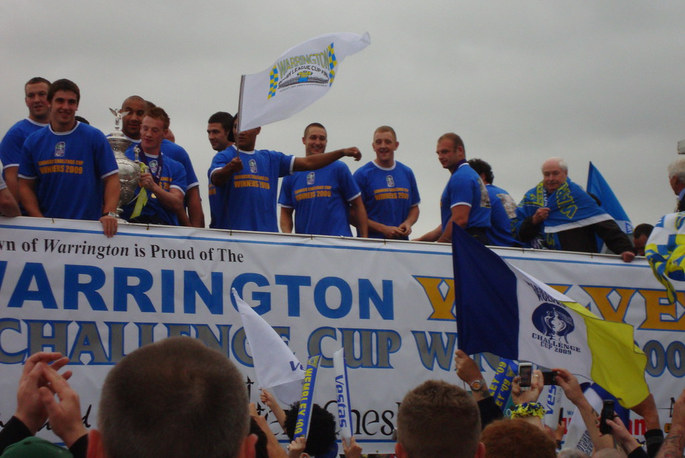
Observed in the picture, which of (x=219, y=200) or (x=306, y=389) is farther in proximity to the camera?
(x=219, y=200)

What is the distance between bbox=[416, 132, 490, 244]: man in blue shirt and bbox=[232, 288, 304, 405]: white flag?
3.23m

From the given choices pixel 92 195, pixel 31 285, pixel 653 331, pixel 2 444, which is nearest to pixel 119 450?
pixel 2 444

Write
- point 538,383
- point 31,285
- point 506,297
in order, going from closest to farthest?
point 538,383 < point 506,297 < point 31,285

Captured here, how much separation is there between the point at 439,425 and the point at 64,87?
488 cm

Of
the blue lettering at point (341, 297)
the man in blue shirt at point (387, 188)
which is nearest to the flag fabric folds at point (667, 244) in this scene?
the blue lettering at point (341, 297)

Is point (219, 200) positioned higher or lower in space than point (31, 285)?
higher

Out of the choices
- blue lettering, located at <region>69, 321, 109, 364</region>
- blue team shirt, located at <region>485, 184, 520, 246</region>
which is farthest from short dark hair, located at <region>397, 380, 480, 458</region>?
blue team shirt, located at <region>485, 184, 520, 246</region>

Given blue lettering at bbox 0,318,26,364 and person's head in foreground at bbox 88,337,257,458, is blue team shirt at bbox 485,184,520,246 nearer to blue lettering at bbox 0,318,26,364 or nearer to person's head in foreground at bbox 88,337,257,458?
blue lettering at bbox 0,318,26,364

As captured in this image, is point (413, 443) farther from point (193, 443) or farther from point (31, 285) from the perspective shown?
point (31, 285)

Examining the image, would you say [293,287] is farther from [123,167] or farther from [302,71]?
[302,71]

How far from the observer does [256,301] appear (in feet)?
22.3

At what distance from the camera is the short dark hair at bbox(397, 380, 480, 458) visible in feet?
9.05

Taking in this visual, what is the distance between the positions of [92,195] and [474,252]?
9.52 ft

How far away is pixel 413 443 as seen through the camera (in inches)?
110
